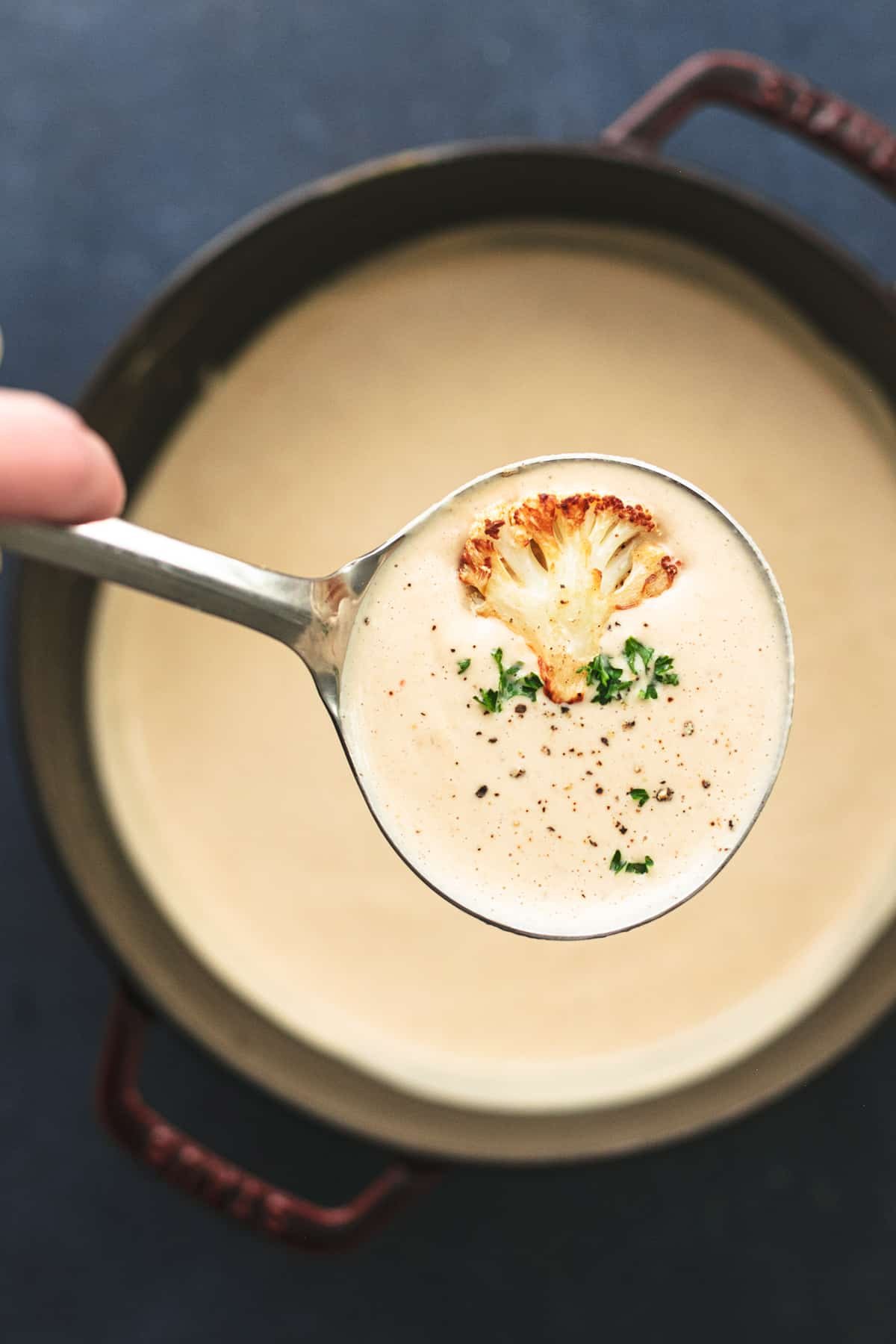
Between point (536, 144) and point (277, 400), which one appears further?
point (277, 400)

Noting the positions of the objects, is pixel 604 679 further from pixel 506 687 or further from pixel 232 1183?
pixel 232 1183

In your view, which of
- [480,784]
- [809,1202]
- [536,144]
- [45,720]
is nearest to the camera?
[480,784]

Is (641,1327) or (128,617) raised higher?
(128,617)

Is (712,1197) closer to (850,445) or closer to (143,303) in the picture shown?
(850,445)

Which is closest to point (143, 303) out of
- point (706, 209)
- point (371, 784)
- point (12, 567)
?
point (12, 567)

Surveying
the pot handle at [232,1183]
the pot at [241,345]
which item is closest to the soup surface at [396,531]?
the pot at [241,345]

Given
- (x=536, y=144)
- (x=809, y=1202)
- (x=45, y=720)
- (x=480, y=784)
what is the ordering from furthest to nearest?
1. (x=809, y=1202)
2. (x=45, y=720)
3. (x=536, y=144)
4. (x=480, y=784)

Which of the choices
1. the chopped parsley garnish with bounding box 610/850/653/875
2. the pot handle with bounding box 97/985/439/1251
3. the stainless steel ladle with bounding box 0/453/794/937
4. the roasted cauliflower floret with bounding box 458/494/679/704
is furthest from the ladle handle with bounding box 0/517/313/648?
the pot handle with bounding box 97/985/439/1251

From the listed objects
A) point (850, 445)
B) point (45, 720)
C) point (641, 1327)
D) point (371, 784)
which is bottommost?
point (641, 1327)
